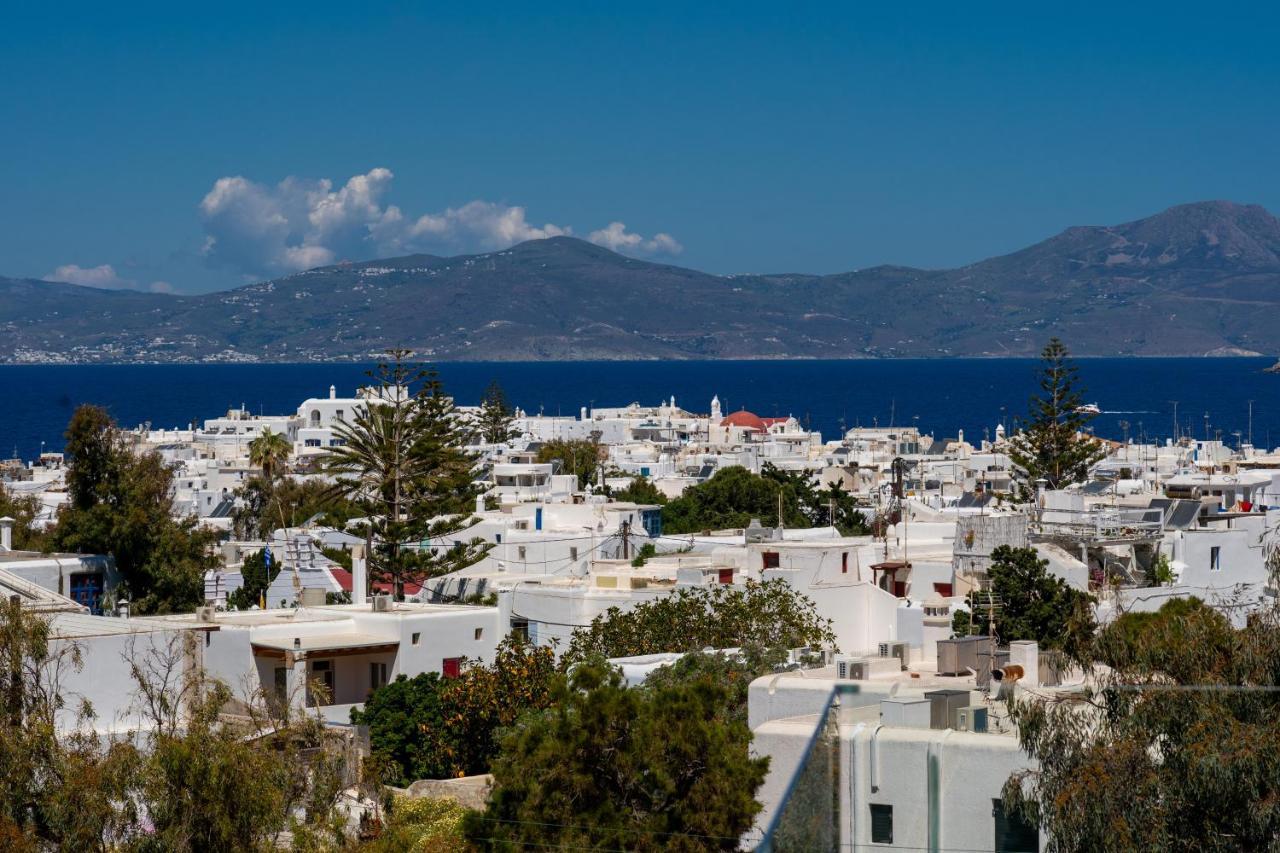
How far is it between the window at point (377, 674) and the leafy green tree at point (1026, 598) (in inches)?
268

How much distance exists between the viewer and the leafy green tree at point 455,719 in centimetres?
2023

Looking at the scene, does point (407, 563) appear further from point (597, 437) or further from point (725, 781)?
point (597, 437)

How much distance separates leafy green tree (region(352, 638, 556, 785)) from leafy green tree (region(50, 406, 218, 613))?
8348 millimetres

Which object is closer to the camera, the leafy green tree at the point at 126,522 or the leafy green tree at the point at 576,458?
the leafy green tree at the point at 126,522

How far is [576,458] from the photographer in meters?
69.4

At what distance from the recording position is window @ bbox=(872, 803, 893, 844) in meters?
8.45

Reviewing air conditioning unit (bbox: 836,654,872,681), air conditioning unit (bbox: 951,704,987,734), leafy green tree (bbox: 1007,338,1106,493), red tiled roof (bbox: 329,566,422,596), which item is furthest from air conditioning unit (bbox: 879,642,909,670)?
leafy green tree (bbox: 1007,338,1106,493)

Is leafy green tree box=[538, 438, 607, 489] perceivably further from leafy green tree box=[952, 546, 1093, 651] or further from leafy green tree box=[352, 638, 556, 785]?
leafy green tree box=[352, 638, 556, 785]

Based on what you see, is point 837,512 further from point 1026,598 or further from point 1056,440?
point 1026,598

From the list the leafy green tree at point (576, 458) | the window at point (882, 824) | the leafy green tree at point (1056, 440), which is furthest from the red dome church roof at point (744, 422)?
the window at point (882, 824)

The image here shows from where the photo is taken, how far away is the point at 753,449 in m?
80.6

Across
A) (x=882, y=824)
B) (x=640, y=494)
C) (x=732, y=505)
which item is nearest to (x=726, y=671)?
(x=882, y=824)

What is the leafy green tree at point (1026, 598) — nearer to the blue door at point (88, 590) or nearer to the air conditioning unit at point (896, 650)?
the air conditioning unit at point (896, 650)

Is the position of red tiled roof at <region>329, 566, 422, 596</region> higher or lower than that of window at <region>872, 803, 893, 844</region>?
lower
